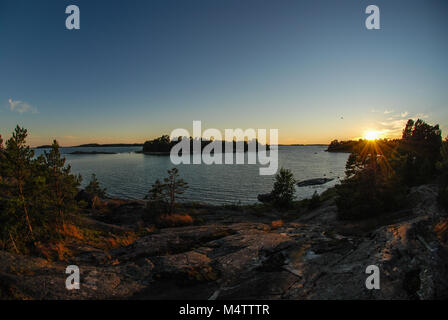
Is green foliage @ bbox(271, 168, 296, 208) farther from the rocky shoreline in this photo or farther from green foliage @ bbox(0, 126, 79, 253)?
green foliage @ bbox(0, 126, 79, 253)

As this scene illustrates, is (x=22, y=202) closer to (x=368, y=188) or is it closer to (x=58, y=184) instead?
(x=58, y=184)

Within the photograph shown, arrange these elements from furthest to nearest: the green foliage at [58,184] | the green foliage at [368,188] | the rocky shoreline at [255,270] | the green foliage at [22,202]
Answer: the green foliage at [368,188], the green foliage at [58,184], the green foliage at [22,202], the rocky shoreline at [255,270]

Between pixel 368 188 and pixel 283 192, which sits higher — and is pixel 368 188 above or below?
above

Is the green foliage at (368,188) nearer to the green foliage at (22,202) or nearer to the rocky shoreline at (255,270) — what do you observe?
the rocky shoreline at (255,270)

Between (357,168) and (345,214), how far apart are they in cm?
545

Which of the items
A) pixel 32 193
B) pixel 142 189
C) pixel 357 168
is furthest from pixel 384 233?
pixel 142 189

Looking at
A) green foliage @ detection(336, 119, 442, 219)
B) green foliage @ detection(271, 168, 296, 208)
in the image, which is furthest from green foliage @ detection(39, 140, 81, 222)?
green foliage @ detection(271, 168, 296, 208)

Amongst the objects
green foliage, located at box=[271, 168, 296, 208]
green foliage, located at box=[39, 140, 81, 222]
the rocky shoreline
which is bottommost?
green foliage, located at box=[271, 168, 296, 208]

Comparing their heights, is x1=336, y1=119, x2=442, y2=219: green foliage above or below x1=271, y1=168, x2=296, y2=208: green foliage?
above

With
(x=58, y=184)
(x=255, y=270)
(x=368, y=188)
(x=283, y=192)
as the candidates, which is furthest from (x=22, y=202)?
(x=283, y=192)

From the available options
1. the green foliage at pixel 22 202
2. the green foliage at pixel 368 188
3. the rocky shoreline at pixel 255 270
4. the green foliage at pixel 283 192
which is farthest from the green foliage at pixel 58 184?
the green foliage at pixel 283 192

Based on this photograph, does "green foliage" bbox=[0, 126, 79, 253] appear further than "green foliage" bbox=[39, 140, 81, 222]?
No

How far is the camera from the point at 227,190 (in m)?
54.0

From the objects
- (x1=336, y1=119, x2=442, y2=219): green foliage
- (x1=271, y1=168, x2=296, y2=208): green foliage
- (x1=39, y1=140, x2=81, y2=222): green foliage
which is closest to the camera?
(x1=39, y1=140, x2=81, y2=222): green foliage
